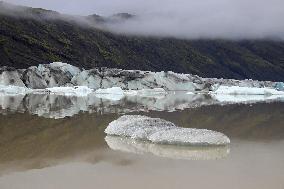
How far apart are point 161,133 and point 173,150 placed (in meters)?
1.73

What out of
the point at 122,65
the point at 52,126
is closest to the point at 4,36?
the point at 122,65

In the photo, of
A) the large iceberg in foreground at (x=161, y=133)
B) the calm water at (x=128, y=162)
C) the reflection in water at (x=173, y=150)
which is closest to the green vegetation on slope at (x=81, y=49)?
the large iceberg in foreground at (x=161, y=133)

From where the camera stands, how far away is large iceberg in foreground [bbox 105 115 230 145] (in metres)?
14.1

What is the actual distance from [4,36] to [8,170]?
400 ft

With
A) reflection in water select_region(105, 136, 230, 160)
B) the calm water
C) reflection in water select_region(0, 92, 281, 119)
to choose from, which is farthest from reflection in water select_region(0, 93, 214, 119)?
reflection in water select_region(105, 136, 230, 160)

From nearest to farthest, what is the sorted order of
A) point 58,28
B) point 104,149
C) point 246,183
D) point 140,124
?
point 246,183, point 104,149, point 140,124, point 58,28

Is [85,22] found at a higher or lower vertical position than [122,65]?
higher

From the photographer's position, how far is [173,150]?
13.3m

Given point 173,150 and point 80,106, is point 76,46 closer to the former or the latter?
point 80,106

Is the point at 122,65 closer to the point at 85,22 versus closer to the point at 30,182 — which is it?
the point at 85,22

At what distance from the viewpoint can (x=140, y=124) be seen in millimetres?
16625

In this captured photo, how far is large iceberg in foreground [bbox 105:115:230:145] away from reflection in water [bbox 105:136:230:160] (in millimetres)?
285

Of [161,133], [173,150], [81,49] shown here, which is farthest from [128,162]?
[81,49]

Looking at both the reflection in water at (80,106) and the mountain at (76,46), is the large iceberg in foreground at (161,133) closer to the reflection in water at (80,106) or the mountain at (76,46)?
the reflection in water at (80,106)
